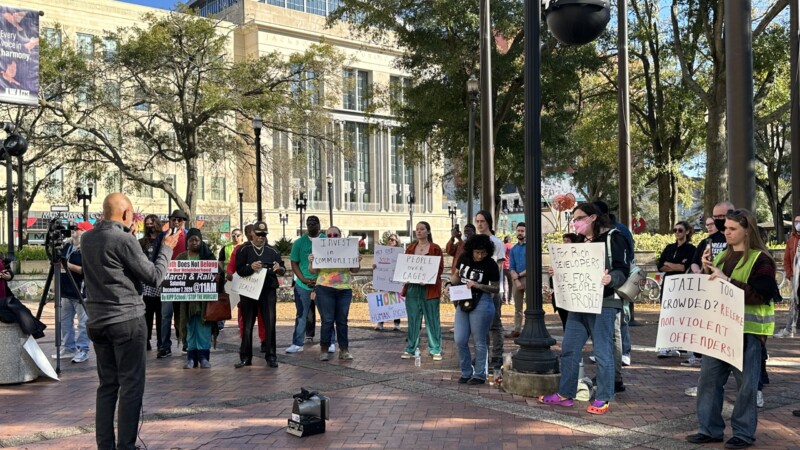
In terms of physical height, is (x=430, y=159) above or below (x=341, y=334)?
above

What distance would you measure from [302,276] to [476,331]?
11.3 feet

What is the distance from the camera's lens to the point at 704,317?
5789 mm

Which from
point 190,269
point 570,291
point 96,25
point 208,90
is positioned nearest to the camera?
point 570,291

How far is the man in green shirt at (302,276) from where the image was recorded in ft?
35.0

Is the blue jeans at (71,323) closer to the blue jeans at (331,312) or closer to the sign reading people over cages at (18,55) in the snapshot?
the blue jeans at (331,312)

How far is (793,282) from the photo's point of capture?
11242mm

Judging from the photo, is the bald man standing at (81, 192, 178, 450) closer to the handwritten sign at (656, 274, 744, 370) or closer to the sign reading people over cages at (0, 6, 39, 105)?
the handwritten sign at (656, 274, 744, 370)

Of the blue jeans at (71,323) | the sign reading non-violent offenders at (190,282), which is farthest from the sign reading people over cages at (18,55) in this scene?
the sign reading non-violent offenders at (190,282)

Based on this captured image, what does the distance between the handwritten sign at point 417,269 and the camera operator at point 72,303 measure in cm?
446

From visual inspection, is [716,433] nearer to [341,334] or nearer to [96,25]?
[341,334]

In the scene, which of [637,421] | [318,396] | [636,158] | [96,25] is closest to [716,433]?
[637,421]

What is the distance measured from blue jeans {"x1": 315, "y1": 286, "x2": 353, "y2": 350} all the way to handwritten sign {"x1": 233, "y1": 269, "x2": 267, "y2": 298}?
3.06 ft

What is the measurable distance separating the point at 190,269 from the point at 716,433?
6838 mm

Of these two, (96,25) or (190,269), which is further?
(96,25)
